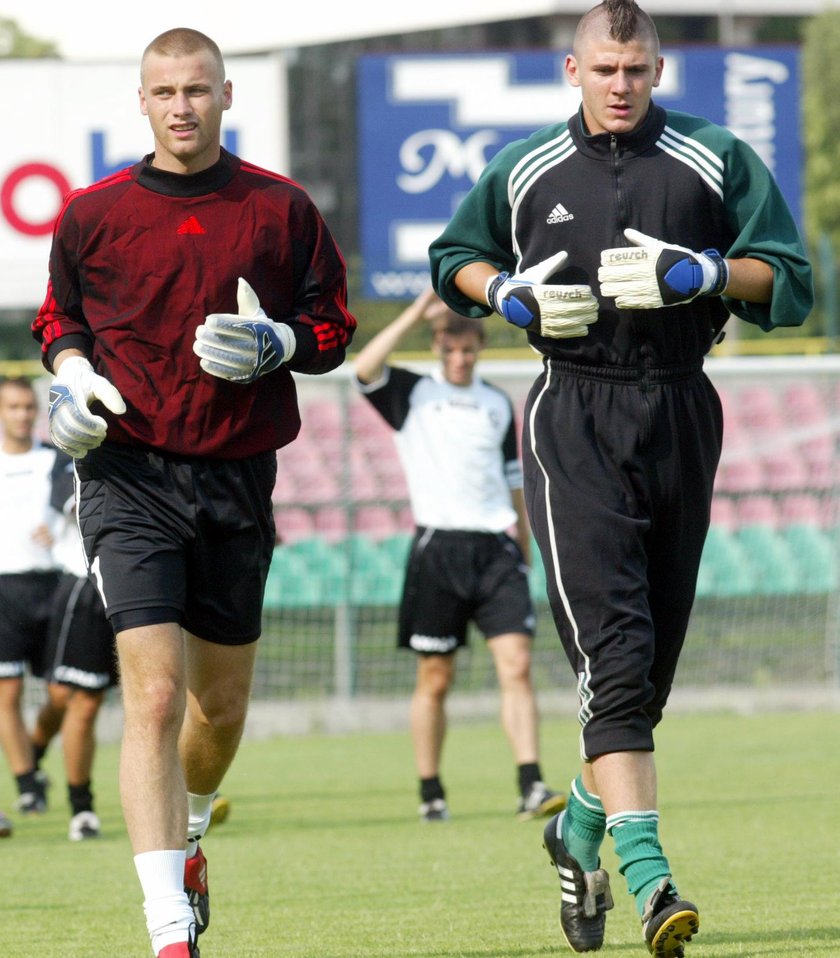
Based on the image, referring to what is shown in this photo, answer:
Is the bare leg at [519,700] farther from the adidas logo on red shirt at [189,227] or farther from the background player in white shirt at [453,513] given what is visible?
the adidas logo on red shirt at [189,227]

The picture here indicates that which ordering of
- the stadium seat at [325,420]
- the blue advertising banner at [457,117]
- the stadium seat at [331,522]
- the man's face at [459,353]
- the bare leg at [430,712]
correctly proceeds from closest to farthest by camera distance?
1. the bare leg at [430,712]
2. the man's face at [459,353]
3. the stadium seat at [331,522]
4. the stadium seat at [325,420]
5. the blue advertising banner at [457,117]

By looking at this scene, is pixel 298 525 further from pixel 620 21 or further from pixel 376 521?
pixel 620 21

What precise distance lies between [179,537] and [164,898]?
1.00 meters

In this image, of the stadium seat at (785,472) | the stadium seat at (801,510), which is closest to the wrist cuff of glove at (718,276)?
the stadium seat at (801,510)

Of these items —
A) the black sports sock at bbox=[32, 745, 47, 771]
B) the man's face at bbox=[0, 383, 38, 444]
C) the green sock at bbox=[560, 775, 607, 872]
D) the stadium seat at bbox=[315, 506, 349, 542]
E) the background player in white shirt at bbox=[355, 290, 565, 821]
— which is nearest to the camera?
the green sock at bbox=[560, 775, 607, 872]

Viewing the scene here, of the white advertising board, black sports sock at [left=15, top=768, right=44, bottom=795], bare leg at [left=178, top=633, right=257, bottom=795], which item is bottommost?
black sports sock at [left=15, top=768, right=44, bottom=795]

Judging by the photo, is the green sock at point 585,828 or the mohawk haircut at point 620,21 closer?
the mohawk haircut at point 620,21

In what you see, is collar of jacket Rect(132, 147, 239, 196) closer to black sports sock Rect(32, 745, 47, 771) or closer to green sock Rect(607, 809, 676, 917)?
green sock Rect(607, 809, 676, 917)

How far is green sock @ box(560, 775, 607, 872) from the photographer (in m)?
5.53

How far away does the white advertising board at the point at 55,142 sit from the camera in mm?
24016

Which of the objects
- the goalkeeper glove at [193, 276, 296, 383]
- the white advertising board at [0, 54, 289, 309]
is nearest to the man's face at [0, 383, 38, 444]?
the goalkeeper glove at [193, 276, 296, 383]

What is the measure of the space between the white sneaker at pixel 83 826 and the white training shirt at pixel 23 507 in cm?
181

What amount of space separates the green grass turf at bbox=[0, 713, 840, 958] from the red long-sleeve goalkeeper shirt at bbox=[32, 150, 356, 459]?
153 centimetres

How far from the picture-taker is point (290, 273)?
5.45 meters
